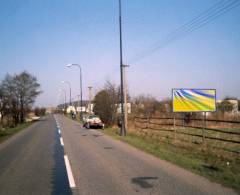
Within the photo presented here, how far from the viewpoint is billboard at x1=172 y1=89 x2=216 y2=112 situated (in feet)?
64.8

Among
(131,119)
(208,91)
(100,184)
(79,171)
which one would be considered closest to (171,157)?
(79,171)

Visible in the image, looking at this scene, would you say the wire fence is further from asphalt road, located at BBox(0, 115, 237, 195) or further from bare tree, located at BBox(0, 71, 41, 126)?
bare tree, located at BBox(0, 71, 41, 126)

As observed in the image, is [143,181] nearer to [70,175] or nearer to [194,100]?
[70,175]

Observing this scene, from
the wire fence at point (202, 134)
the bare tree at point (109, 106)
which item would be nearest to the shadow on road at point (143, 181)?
the wire fence at point (202, 134)

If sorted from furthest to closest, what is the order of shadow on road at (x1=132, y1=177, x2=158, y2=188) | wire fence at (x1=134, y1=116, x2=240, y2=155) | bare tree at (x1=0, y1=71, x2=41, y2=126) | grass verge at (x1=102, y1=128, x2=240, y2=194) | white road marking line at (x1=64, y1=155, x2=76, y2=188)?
bare tree at (x1=0, y1=71, x2=41, y2=126) < wire fence at (x1=134, y1=116, x2=240, y2=155) < grass verge at (x1=102, y1=128, x2=240, y2=194) < white road marking line at (x1=64, y1=155, x2=76, y2=188) < shadow on road at (x1=132, y1=177, x2=158, y2=188)

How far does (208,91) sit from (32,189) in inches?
568

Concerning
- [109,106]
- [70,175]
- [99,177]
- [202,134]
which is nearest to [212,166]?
[99,177]

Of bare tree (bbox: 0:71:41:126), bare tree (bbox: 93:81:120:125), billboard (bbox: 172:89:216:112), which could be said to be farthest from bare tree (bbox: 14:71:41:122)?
billboard (bbox: 172:89:216:112)

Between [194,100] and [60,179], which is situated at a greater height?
[194,100]

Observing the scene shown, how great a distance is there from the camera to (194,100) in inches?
786

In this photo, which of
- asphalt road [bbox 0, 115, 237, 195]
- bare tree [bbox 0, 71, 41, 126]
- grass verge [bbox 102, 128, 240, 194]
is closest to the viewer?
asphalt road [bbox 0, 115, 237, 195]

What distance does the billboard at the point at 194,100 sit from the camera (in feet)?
64.8

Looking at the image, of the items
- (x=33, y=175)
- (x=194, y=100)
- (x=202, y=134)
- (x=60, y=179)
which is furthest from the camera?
(x=194, y=100)

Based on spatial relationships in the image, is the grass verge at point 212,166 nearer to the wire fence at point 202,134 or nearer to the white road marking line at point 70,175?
the wire fence at point 202,134
